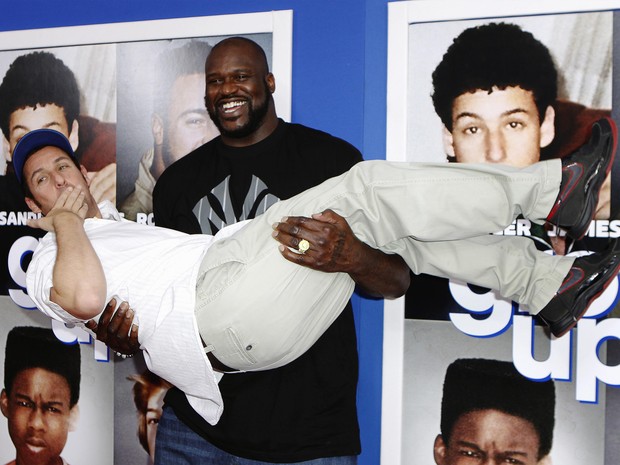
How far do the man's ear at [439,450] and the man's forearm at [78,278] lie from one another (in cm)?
119

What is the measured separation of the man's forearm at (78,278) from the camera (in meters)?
1.51

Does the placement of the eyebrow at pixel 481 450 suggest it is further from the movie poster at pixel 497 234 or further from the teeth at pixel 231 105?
the teeth at pixel 231 105

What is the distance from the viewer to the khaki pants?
1.44 metres

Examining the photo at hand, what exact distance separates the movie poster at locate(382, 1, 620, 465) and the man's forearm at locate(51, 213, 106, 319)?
3.25ft

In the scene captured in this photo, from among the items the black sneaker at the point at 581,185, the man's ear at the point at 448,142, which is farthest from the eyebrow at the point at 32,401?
the black sneaker at the point at 581,185

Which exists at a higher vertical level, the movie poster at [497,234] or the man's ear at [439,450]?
the movie poster at [497,234]

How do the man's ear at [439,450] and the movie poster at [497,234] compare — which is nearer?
the movie poster at [497,234]

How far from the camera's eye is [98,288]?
1528 mm

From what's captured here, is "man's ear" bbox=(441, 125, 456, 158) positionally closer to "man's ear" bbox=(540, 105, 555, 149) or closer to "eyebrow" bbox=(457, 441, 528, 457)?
"man's ear" bbox=(540, 105, 555, 149)

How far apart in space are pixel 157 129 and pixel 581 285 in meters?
1.59

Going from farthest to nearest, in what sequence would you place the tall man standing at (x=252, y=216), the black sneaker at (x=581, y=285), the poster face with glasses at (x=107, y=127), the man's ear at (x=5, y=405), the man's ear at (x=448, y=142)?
the man's ear at (x=5, y=405) < the poster face with glasses at (x=107, y=127) < the man's ear at (x=448, y=142) < the tall man standing at (x=252, y=216) < the black sneaker at (x=581, y=285)

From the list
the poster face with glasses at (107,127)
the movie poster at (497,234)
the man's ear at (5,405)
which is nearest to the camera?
the movie poster at (497,234)

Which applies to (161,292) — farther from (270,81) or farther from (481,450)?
(481,450)

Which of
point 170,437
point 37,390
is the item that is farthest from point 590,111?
point 37,390
